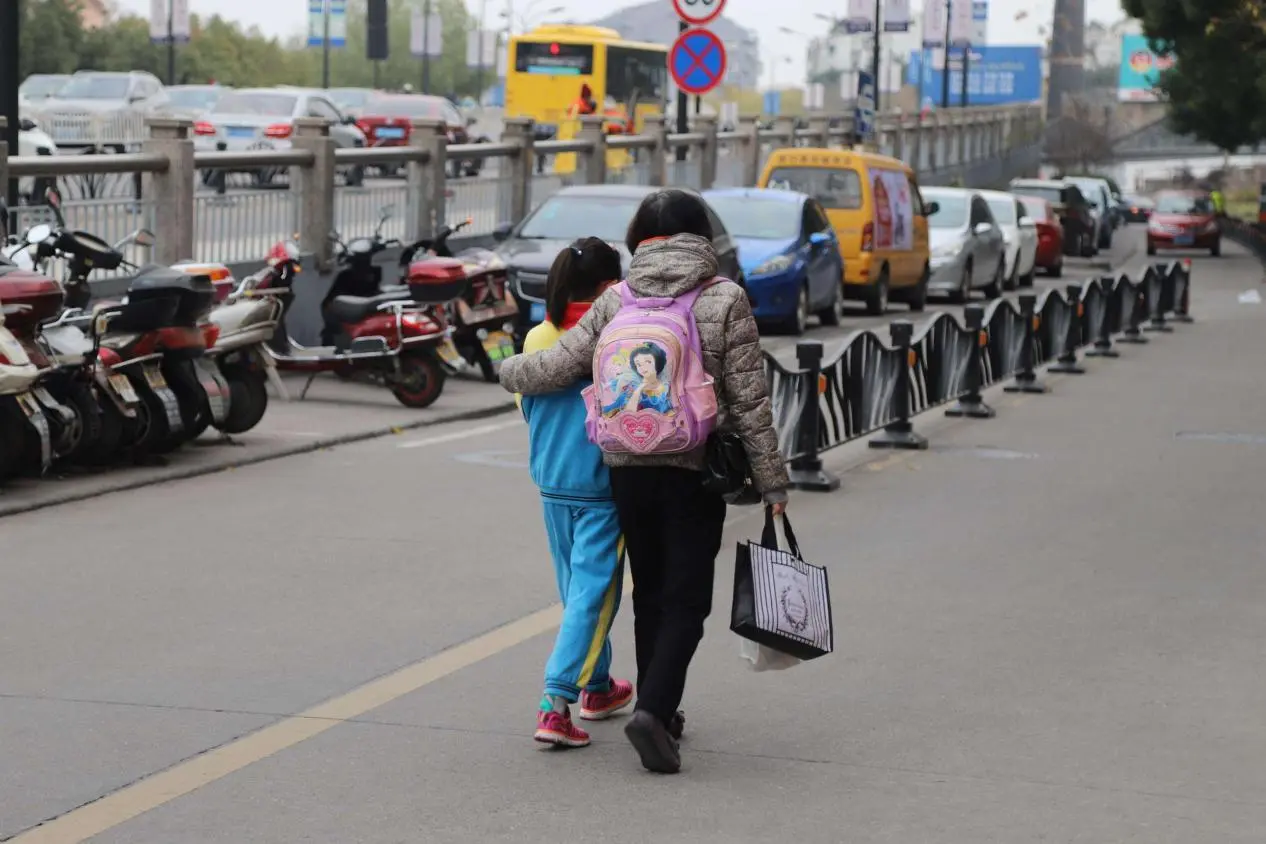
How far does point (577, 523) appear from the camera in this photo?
6379 millimetres

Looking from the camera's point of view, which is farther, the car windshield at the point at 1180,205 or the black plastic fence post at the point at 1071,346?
the car windshield at the point at 1180,205

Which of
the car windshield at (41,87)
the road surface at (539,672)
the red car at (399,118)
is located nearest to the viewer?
the road surface at (539,672)

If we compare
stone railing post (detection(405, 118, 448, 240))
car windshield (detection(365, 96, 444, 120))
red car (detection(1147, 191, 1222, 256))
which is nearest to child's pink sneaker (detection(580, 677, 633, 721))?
stone railing post (detection(405, 118, 448, 240))

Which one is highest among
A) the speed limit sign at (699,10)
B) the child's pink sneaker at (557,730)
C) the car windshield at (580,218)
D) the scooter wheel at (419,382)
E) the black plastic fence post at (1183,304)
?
the speed limit sign at (699,10)

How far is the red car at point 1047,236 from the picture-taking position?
127 feet

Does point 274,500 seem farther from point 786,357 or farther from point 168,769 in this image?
point 786,357

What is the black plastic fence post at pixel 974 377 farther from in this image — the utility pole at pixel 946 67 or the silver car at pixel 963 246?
the utility pole at pixel 946 67

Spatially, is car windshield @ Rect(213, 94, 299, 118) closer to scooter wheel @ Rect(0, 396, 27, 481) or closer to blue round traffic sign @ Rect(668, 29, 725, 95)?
blue round traffic sign @ Rect(668, 29, 725, 95)

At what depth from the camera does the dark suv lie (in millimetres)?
45594

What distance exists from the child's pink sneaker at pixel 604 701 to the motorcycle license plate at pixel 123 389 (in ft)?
18.3

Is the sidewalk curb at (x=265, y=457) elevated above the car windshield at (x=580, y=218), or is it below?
below

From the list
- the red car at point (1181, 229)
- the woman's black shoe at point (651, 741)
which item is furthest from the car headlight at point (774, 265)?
the red car at point (1181, 229)

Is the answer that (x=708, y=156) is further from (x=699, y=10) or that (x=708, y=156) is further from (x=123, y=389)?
(x=123, y=389)

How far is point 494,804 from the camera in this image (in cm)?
571
